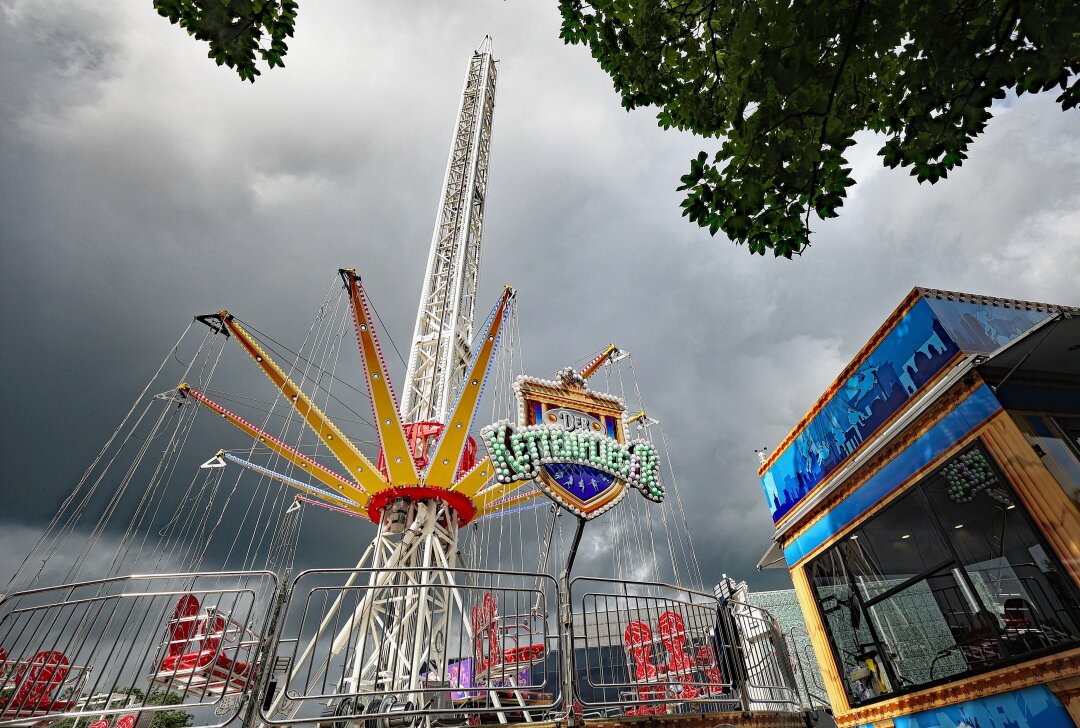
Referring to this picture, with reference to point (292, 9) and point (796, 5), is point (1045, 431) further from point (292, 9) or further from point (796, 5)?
point (292, 9)

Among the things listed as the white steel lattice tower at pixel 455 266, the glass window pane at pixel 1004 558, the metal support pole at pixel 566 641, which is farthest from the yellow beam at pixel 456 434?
the glass window pane at pixel 1004 558

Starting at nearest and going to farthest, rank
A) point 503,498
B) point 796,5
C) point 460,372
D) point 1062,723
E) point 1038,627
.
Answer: point 796,5 < point 1062,723 < point 1038,627 < point 503,498 < point 460,372

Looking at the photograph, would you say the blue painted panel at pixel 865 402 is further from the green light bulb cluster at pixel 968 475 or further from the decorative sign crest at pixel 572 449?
the decorative sign crest at pixel 572 449

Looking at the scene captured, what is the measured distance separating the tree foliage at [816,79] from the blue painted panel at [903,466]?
3.89 m

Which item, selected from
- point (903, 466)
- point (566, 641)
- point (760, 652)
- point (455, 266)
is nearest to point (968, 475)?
point (903, 466)

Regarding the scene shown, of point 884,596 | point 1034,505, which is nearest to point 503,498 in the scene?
point 884,596

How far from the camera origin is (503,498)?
14672 mm

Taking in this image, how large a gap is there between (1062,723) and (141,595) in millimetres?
9842

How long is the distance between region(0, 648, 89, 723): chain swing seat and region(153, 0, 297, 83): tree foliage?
5.72m

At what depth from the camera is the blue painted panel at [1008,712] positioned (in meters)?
5.72

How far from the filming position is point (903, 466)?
7863 mm

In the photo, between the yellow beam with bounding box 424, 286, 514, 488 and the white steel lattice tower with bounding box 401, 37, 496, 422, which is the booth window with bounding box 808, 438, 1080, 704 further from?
the white steel lattice tower with bounding box 401, 37, 496, 422

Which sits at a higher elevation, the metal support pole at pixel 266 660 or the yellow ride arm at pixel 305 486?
the yellow ride arm at pixel 305 486

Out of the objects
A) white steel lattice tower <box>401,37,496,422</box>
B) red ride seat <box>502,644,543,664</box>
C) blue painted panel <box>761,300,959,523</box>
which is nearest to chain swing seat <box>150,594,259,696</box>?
red ride seat <box>502,644,543,664</box>
